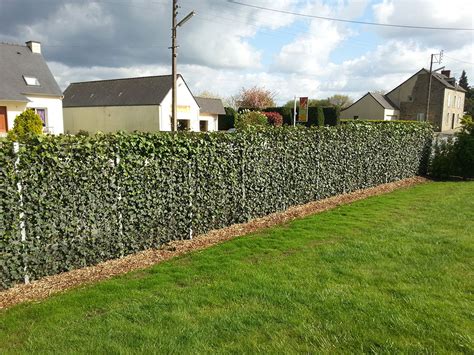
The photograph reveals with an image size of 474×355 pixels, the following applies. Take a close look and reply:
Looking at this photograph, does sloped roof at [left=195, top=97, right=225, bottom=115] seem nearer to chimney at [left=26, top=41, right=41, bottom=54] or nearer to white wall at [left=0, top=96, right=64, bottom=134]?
white wall at [left=0, top=96, right=64, bottom=134]

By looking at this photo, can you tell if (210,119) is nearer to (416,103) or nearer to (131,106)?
(131,106)

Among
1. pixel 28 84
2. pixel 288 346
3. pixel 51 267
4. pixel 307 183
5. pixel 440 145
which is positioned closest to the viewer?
pixel 288 346

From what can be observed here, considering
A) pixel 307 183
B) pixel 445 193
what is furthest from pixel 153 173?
pixel 445 193

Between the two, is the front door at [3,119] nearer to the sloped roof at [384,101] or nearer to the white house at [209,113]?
the white house at [209,113]

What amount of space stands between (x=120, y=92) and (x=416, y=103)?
1568 inches

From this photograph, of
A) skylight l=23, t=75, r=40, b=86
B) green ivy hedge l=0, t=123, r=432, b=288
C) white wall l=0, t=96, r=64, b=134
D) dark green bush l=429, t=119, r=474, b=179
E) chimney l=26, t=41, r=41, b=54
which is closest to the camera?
green ivy hedge l=0, t=123, r=432, b=288

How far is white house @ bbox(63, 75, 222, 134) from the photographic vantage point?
124 feet

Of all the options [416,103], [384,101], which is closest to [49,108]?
[384,101]

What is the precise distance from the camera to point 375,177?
12820 mm

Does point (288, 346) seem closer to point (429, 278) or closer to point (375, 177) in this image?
point (429, 278)

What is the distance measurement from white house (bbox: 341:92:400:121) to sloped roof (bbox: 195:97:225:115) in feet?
63.4

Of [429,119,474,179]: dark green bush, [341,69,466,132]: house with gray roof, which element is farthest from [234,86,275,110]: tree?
[429,119,474,179]: dark green bush

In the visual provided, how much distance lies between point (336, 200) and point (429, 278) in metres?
5.73

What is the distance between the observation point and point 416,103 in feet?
173
